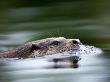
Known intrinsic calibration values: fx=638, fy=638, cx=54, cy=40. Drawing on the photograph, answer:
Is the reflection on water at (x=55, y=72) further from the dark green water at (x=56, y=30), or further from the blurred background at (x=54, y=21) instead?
the blurred background at (x=54, y=21)

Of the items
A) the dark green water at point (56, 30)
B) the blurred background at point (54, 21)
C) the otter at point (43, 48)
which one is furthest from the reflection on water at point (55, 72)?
the blurred background at point (54, 21)

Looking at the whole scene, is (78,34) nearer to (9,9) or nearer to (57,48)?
(57,48)

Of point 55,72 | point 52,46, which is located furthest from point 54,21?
point 55,72

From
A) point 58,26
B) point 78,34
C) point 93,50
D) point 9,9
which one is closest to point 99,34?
point 78,34

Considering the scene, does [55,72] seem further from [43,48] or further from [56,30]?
[56,30]

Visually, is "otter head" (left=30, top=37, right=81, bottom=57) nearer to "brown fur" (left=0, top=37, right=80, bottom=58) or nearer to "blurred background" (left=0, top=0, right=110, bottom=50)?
"brown fur" (left=0, top=37, right=80, bottom=58)
